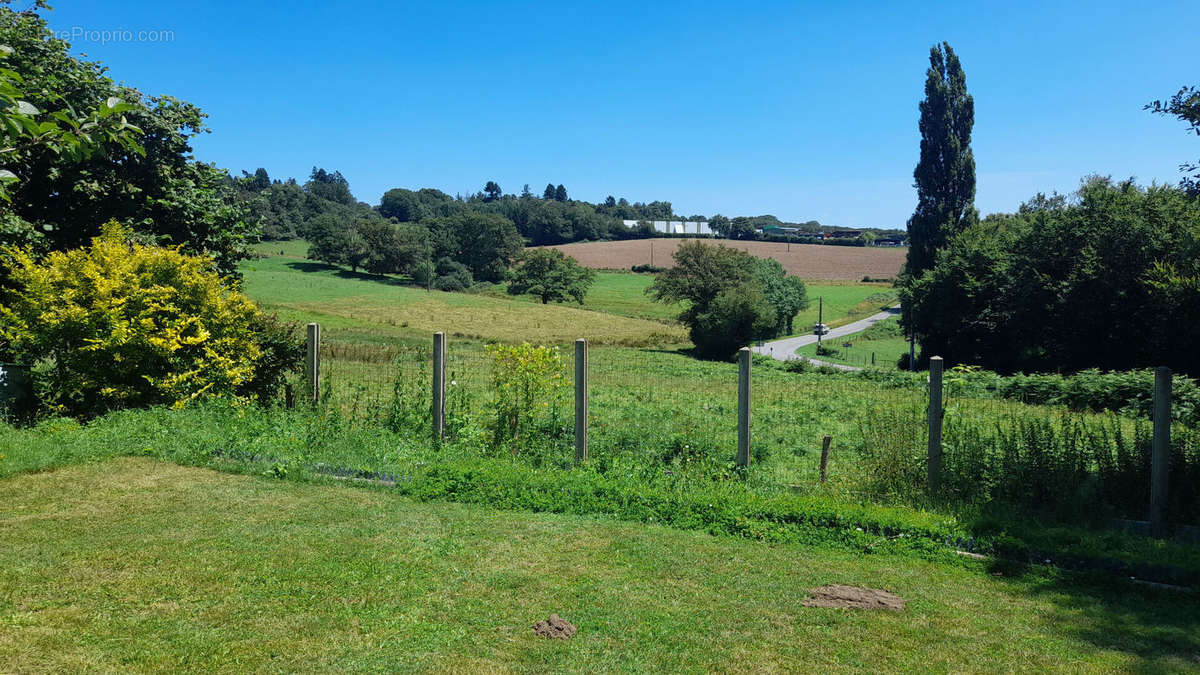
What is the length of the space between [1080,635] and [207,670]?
5509 millimetres

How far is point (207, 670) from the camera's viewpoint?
421 cm

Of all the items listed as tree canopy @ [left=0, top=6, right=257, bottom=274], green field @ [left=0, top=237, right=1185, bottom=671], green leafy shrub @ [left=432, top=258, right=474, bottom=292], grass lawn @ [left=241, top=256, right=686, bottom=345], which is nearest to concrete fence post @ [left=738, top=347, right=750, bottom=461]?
green field @ [left=0, top=237, right=1185, bottom=671]

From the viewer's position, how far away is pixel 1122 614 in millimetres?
5348

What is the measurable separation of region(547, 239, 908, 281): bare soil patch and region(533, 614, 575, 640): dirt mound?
110 meters

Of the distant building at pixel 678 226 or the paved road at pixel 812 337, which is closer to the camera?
the paved road at pixel 812 337

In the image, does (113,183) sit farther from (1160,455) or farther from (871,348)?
(871,348)

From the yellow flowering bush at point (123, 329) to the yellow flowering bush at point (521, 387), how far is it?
4641 millimetres

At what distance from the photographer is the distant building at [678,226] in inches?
6545

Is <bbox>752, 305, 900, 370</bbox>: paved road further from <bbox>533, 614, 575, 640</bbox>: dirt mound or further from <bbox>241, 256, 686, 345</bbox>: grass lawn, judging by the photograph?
<bbox>533, 614, 575, 640</bbox>: dirt mound

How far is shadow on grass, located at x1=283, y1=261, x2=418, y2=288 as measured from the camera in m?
92.1

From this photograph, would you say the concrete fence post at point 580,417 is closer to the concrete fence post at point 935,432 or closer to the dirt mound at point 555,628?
the concrete fence post at point 935,432

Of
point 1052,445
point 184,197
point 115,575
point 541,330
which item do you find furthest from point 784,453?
point 541,330

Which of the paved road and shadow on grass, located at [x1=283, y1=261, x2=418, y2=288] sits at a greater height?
shadow on grass, located at [x1=283, y1=261, x2=418, y2=288]

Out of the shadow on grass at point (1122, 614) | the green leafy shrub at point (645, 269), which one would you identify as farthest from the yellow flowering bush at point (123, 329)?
the green leafy shrub at point (645, 269)
